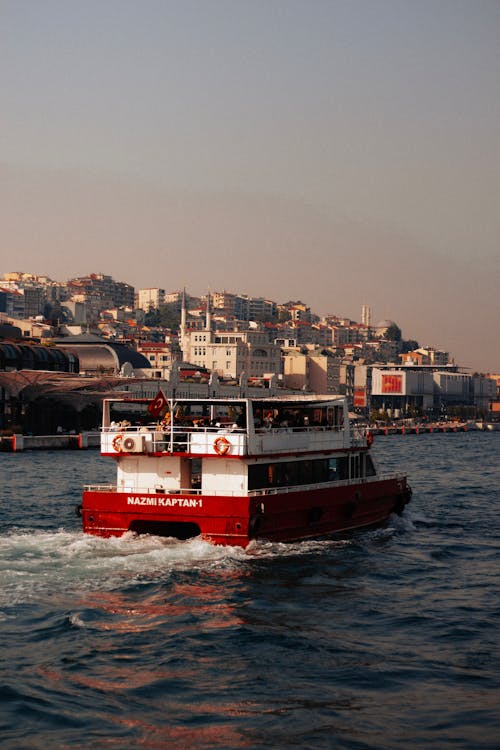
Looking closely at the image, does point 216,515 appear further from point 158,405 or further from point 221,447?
point 158,405

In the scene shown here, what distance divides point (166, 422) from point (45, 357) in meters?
87.7

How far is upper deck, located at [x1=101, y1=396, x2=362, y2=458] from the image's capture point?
2966cm

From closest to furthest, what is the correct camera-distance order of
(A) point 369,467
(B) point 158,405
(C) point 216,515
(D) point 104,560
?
1. (D) point 104,560
2. (C) point 216,515
3. (B) point 158,405
4. (A) point 369,467

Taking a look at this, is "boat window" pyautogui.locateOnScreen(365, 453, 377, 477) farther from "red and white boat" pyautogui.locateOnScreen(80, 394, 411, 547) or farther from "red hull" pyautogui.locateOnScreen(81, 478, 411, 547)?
"red hull" pyautogui.locateOnScreen(81, 478, 411, 547)

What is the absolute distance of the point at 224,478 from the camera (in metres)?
30.0

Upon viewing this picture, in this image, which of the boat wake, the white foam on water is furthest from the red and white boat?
the white foam on water

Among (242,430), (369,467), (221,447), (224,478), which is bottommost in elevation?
(369,467)

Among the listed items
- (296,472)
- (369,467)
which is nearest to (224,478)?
(296,472)

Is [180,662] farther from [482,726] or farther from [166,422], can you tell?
[166,422]

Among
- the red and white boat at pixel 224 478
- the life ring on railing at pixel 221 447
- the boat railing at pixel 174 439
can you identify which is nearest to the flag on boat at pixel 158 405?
the red and white boat at pixel 224 478

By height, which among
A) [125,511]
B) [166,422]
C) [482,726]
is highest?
[166,422]

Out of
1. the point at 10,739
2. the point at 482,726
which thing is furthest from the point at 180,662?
the point at 482,726

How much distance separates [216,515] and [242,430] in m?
2.60

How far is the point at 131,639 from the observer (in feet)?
69.1
